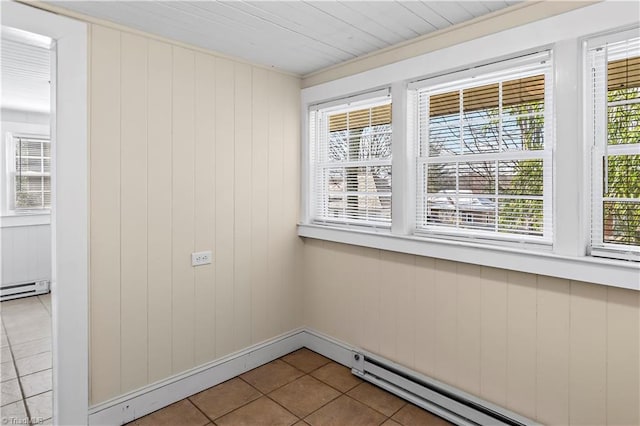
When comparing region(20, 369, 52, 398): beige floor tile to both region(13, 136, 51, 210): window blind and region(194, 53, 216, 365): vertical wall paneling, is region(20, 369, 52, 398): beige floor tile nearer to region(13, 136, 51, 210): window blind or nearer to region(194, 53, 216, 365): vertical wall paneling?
region(194, 53, 216, 365): vertical wall paneling

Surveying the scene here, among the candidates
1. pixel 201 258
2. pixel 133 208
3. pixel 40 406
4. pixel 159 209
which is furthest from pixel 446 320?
pixel 40 406

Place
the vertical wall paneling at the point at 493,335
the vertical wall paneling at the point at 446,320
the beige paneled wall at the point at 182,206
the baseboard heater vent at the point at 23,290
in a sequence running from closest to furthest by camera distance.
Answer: the vertical wall paneling at the point at 493,335 < the beige paneled wall at the point at 182,206 < the vertical wall paneling at the point at 446,320 < the baseboard heater vent at the point at 23,290

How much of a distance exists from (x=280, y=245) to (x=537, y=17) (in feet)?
7.88

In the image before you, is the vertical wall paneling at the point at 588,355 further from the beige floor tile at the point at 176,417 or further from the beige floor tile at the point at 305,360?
the beige floor tile at the point at 176,417

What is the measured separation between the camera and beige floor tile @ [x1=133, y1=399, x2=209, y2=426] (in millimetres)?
2354

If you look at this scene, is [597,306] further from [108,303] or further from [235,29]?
[108,303]

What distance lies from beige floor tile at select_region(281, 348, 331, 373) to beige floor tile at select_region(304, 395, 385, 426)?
0.53 m

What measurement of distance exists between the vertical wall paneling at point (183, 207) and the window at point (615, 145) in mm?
2405

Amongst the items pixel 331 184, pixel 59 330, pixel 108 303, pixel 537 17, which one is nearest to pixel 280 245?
pixel 331 184

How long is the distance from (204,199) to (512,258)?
6.80ft

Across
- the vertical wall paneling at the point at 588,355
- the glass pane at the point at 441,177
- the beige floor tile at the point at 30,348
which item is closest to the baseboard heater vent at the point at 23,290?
the beige floor tile at the point at 30,348

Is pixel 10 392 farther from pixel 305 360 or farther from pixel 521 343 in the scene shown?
pixel 521 343

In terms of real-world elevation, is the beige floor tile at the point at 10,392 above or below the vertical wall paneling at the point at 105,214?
below

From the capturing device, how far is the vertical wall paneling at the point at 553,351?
1.98 meters
